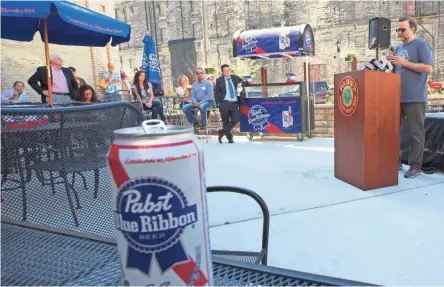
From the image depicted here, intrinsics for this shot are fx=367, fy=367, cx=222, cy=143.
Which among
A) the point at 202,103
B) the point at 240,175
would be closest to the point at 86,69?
the point at 202,103

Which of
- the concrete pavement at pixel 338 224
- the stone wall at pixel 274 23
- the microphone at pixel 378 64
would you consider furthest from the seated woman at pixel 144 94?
the stone wall at pixel 274 23

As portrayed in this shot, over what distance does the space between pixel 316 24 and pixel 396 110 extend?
24285mm

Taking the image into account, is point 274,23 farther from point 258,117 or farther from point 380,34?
point 380,34

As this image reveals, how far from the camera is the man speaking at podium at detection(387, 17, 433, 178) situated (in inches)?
140

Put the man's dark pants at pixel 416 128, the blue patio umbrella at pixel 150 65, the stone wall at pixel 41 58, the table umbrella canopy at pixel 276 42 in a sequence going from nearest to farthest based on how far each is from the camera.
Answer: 1. the man's dark pants at pixel 416 128
2. the table umbrella canopy at pixel 276 42
3. the blue patio umbrella at pixel 150 65
4. the stone wall at pixel 41 58

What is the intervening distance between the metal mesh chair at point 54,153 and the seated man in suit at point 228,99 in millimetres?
5321

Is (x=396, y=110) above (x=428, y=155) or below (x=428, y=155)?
above

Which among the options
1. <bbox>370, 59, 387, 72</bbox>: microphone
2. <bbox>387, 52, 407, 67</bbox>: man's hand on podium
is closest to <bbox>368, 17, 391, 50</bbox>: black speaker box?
<bbox>387, 52, 407, 67</bbox>: man's hand on podium

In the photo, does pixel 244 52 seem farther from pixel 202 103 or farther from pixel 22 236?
pixel 22 236

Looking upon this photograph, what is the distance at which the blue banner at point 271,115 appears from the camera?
693cm

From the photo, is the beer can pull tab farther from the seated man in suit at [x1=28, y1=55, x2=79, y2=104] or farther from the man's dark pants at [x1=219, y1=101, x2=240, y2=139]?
the man's dark pants at [x1=219, y1=101, x2=240, y2=139]

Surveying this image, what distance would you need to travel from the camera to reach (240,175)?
4.29m

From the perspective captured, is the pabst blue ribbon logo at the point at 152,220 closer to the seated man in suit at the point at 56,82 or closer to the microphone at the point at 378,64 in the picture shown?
the microphone at the point at 378,64

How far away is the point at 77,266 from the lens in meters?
0.99
